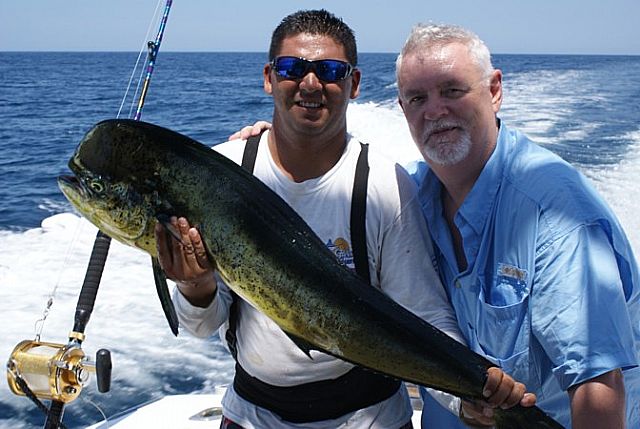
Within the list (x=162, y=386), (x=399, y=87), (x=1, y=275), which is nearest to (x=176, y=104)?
(x=1, y=275)

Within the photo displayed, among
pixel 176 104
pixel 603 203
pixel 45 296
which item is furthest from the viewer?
pixel 176 104

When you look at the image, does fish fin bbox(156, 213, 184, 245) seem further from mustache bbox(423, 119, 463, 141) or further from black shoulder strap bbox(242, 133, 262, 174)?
mustache bbox(423, 119, 463, 141)

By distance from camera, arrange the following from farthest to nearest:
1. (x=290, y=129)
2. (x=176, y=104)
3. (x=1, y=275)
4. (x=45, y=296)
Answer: (x=176, y=104) → (x=1, y=275) → (x=45, y=296) → (x=290, y=129)

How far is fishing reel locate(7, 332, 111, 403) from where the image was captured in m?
2.63

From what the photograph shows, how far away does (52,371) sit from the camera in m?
2.62

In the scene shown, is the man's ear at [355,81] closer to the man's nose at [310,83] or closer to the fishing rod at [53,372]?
the man's nose at [310,83]

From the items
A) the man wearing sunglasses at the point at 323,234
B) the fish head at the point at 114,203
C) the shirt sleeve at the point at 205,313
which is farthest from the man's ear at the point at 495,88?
the fish head at the point at 114,203

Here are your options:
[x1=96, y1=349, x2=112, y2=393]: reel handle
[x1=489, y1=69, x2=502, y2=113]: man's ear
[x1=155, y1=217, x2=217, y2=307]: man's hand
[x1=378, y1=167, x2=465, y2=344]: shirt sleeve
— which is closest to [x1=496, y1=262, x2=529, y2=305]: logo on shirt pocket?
[x1=378, y1=167, x2=465, y2=344]: shirt sleeve

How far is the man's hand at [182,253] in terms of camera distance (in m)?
1.72

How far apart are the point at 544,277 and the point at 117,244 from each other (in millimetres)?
7502

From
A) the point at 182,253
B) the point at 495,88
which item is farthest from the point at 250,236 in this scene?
the point at 495,88

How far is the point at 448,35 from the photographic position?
7.39 ft

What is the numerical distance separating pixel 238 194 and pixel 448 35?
39.3 inches

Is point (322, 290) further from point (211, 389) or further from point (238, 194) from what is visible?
point (211, 389)
